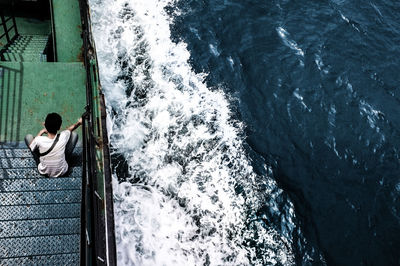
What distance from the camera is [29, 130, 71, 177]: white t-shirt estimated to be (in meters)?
5.60

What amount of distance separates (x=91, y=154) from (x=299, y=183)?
24.3 ft

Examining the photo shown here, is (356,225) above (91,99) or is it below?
below

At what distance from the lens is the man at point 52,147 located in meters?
5.46

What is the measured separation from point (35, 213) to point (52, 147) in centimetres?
114

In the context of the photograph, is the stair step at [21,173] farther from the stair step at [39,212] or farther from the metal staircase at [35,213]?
the stair step at [39,212]

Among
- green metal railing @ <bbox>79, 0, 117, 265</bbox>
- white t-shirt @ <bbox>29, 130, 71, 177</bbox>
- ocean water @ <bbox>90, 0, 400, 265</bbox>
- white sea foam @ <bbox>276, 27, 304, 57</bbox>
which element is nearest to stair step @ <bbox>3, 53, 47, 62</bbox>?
ocean water @ <bbox>90, 0, 400, 265</bbox>

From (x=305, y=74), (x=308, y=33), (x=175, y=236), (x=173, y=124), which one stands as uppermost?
(x=308, y=33)

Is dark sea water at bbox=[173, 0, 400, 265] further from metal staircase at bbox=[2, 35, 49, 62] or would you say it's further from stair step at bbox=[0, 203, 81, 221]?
stair step at bbox=[0, 203, 81, 221]

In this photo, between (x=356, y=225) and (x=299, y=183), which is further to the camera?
(x=299, y=183)

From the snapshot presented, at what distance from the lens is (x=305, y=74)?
13633 millimetres

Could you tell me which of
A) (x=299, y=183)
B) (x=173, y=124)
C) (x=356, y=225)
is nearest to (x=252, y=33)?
(x=173, y=124)

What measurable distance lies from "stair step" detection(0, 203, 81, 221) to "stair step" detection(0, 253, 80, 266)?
766 millimetres

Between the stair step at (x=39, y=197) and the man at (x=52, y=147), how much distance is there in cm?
42

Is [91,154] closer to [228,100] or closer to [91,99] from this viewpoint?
[91,99]
